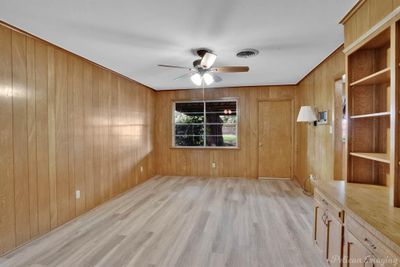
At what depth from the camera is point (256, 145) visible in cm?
539

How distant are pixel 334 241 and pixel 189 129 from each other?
457 cm

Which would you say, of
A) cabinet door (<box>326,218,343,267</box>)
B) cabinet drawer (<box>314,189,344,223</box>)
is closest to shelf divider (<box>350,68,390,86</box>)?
cabinet drawer (<box>314,189,344,223</box>)

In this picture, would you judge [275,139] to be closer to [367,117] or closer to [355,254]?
[367,117]

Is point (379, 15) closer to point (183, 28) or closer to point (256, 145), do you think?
point (183, 28)

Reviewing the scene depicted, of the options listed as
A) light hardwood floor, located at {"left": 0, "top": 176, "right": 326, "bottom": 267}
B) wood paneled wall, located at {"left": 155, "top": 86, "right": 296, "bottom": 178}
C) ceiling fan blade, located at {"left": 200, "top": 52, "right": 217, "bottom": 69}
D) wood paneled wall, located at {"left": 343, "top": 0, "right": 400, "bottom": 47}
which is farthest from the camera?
wood paneled wall, located at {"left": 155, "top": 86, "right": 296, "bottom": 178}

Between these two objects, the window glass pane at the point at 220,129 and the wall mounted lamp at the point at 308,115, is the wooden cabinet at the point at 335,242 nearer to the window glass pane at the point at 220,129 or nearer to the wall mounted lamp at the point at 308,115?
the wall mounted lamp at the point at 308,115

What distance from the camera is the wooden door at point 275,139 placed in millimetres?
5230

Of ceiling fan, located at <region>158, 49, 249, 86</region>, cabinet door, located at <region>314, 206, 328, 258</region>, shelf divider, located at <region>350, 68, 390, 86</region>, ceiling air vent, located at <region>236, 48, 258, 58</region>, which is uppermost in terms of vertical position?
ceiling air vent, located at <region>236, 48, 258, 58</region>

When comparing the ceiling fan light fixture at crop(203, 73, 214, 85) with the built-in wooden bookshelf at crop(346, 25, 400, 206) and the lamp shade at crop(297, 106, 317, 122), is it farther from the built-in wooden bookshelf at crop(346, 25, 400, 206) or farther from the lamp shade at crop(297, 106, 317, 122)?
the lamp shade at crop(297, 106, 317, 122)

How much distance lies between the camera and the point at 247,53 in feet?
9.66

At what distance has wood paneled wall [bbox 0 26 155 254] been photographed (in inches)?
86.1

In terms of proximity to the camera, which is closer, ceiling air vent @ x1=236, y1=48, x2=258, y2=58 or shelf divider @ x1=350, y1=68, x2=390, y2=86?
shelf divider @ x1=350, y1=68, x2=390, y2=86

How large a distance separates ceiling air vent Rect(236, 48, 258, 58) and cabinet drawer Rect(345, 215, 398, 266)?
7.55 ft

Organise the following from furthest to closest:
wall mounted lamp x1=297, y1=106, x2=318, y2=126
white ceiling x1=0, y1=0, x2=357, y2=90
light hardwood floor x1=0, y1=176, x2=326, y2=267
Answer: wall mounted lamp x1=297, y1=106, x2=318, y2=126
light hardwood floor x1=0, y1=176, x2=326, y2=267
white ceiling x1=0, y1=0, x2=357, y2=90
